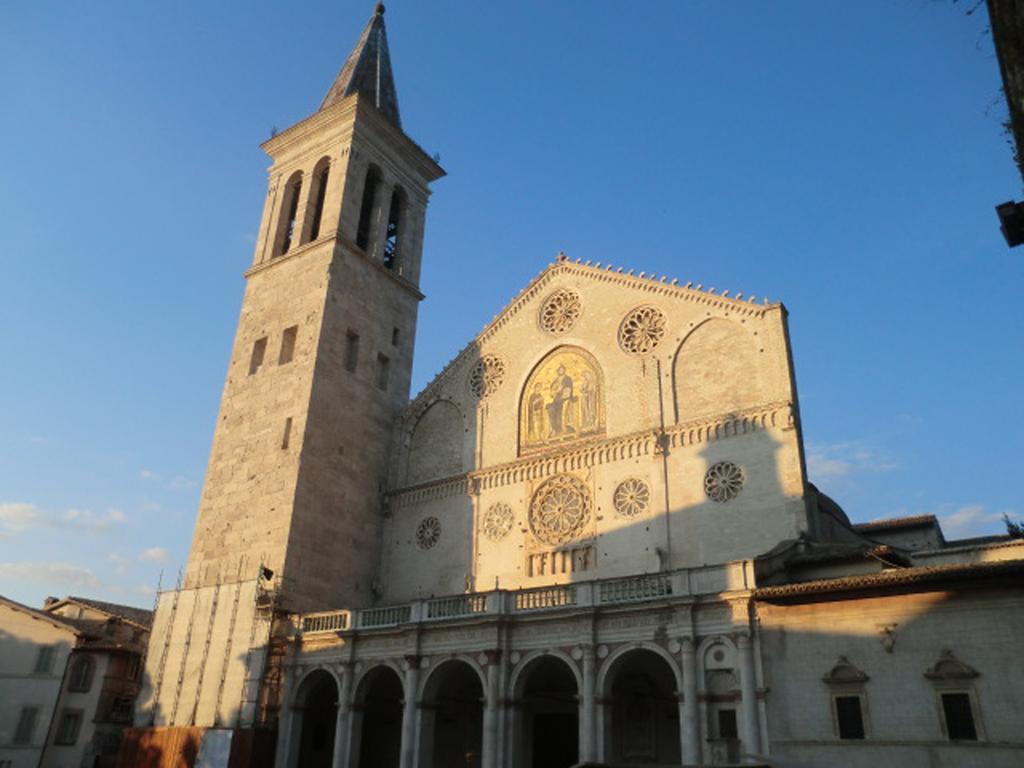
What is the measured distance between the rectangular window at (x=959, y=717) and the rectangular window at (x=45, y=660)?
3094cm

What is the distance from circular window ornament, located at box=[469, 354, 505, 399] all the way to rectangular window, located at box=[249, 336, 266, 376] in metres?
8.47

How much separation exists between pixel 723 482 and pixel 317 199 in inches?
841

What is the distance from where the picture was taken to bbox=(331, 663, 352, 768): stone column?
74.8 ft

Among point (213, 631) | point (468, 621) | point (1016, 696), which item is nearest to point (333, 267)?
point (213, 631)

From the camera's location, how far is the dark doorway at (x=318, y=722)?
2513 centimetres

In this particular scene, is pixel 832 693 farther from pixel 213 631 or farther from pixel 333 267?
pixel 333 267

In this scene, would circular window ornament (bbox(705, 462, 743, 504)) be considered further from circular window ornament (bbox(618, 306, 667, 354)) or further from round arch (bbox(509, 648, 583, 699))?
round arch (bbox(509, 648, 583, 699))

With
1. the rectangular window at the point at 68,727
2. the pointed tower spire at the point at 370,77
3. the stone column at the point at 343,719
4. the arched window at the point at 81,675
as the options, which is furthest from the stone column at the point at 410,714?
the pointed tower spire at the point at 370,77

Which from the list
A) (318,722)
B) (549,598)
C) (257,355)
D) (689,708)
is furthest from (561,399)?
(318,722)

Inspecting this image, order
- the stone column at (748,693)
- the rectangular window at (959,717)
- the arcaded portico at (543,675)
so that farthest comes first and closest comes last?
the arcaded portico at (543,675), the stone column at (748,693), the rectangular window at (959,717)

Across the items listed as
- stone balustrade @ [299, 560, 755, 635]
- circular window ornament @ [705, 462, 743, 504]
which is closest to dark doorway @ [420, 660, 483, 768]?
stone balustrade @ [299, 560, 755, 635]

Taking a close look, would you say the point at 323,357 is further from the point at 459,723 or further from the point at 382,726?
the point at 459,723

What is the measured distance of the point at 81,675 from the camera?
32.5 m

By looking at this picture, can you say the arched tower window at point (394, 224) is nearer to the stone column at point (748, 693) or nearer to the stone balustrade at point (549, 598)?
the stone balustrade at point (549, 598)
